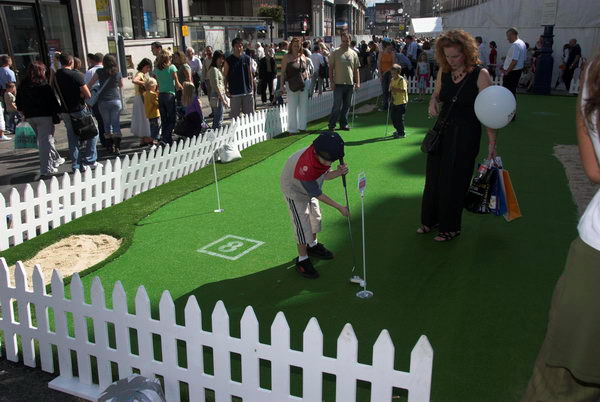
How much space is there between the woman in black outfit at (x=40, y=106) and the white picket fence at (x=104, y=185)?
68cm

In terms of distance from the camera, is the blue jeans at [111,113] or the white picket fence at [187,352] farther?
the blue jeans at [111,113]

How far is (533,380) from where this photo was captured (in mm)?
2297

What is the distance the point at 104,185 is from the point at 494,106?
518cm

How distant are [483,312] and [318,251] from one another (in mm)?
1729

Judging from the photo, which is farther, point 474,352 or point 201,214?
point 201,214

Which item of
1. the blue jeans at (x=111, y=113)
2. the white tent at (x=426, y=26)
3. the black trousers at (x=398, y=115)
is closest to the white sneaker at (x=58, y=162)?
the blue jeans at (x=111, y=113)

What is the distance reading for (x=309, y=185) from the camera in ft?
14.4

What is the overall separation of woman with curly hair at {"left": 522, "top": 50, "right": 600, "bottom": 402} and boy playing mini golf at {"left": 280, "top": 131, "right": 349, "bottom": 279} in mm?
2228

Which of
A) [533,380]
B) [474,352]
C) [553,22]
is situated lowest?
[474,352]

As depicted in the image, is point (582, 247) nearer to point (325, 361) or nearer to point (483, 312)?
point (325, 361)

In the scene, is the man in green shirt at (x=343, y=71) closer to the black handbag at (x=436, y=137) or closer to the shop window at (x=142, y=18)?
the black handbag at (x=436, y=137)

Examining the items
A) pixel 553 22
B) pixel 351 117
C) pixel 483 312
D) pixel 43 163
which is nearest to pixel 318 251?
pixel 483 312

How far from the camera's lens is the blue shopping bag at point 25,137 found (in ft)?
29.2

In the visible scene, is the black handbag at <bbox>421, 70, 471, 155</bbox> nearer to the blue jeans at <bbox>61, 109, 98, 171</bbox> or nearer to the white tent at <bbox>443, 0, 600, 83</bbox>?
the blue jeans at <bbox>61, 109, 98, 171</bbox>
